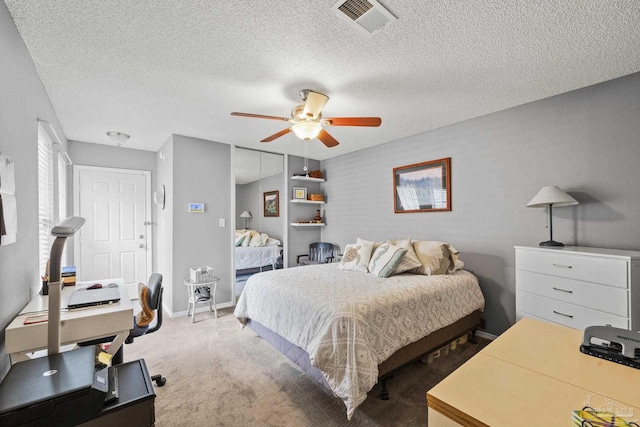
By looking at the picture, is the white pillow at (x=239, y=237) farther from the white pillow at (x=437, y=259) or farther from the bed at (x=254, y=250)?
the white pillow at (x=437, y=259)

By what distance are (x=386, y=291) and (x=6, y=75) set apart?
2768mm

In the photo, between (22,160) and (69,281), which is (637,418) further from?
(69,281)

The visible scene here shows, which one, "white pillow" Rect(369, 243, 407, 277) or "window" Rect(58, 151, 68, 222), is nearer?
"white pillow" Rect(369, 243, 407, 277)

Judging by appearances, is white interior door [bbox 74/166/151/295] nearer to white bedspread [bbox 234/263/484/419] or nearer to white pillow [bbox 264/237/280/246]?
white pillow [bbox 264/237/280/246]

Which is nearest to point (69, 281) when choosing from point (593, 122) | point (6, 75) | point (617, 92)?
point (6, 75)

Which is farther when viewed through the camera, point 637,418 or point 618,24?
point 618,24

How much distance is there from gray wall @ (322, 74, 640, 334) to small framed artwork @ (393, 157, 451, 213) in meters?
0.08

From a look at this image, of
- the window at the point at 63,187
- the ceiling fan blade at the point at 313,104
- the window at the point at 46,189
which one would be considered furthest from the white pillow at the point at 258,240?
the ceiling fan blade at the point at 313,104

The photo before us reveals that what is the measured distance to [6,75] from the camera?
Result: 4.96ft

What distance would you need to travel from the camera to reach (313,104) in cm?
232

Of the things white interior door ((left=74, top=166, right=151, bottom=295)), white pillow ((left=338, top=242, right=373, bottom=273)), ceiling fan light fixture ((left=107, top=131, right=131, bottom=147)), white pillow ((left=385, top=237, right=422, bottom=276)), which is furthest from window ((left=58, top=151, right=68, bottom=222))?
white pillow ((left=385, top=237, right=422, bottom=276))

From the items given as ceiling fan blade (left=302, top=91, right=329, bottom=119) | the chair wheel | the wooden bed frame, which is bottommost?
the chair wheel

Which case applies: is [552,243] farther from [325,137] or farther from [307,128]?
[307,128]

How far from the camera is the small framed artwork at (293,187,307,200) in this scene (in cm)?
503
